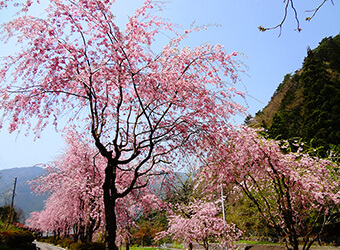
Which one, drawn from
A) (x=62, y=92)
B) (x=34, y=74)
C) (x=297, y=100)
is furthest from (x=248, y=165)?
(x=297, y=100)

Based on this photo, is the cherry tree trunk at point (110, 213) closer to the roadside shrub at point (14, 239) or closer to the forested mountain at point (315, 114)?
the roadside shrub at point (14, 239)

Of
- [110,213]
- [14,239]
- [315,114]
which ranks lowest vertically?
[14,239]

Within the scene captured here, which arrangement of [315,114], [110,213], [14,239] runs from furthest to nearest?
1. [315,114]
2. [14,239]
3. [110,213]

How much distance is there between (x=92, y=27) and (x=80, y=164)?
29.0ft

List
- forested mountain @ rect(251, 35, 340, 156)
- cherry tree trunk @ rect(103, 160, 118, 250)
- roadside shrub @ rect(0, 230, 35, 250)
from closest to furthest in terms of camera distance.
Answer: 1. cherry tree trunk @ rect(103, 160, 118, 250)
2. roadside shrub @ rect(0, 230, 35, 250)
3. forested mountain @ rect(251, 35, 340, 156)

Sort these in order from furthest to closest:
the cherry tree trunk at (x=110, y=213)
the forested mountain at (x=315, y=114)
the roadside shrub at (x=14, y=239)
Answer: the forested mountain at (x=315, y=114) → the roadside shrub at (x=14, y=239) → the cherry tree trunk at (x=110, y=213)

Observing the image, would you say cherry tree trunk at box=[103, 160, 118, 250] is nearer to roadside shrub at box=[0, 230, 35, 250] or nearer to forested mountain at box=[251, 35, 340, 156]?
roadside shrub at box=[0, 230, 35, 250]

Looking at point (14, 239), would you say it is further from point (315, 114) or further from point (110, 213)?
point (315, 114)

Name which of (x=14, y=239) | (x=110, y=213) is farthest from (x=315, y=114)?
(x=14, y=239)

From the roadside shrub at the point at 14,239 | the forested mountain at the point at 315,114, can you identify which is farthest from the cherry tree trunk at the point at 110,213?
the forested mountain at the point at 315,114

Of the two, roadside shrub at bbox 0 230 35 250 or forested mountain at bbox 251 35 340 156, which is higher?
forested mountain at bbox 251 35 340 156

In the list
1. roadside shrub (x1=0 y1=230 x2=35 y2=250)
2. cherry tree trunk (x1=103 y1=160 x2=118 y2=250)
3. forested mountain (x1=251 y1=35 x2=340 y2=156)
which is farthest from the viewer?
forested mountain (x1=251 y1=35 x2=340 y2=156)

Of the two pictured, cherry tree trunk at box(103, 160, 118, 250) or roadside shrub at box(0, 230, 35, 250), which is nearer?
cherry tree trunk at box(103, 160, 118, 250)

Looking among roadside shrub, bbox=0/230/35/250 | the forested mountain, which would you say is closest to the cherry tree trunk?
roadside shrub, bbox=0/230/35/250
